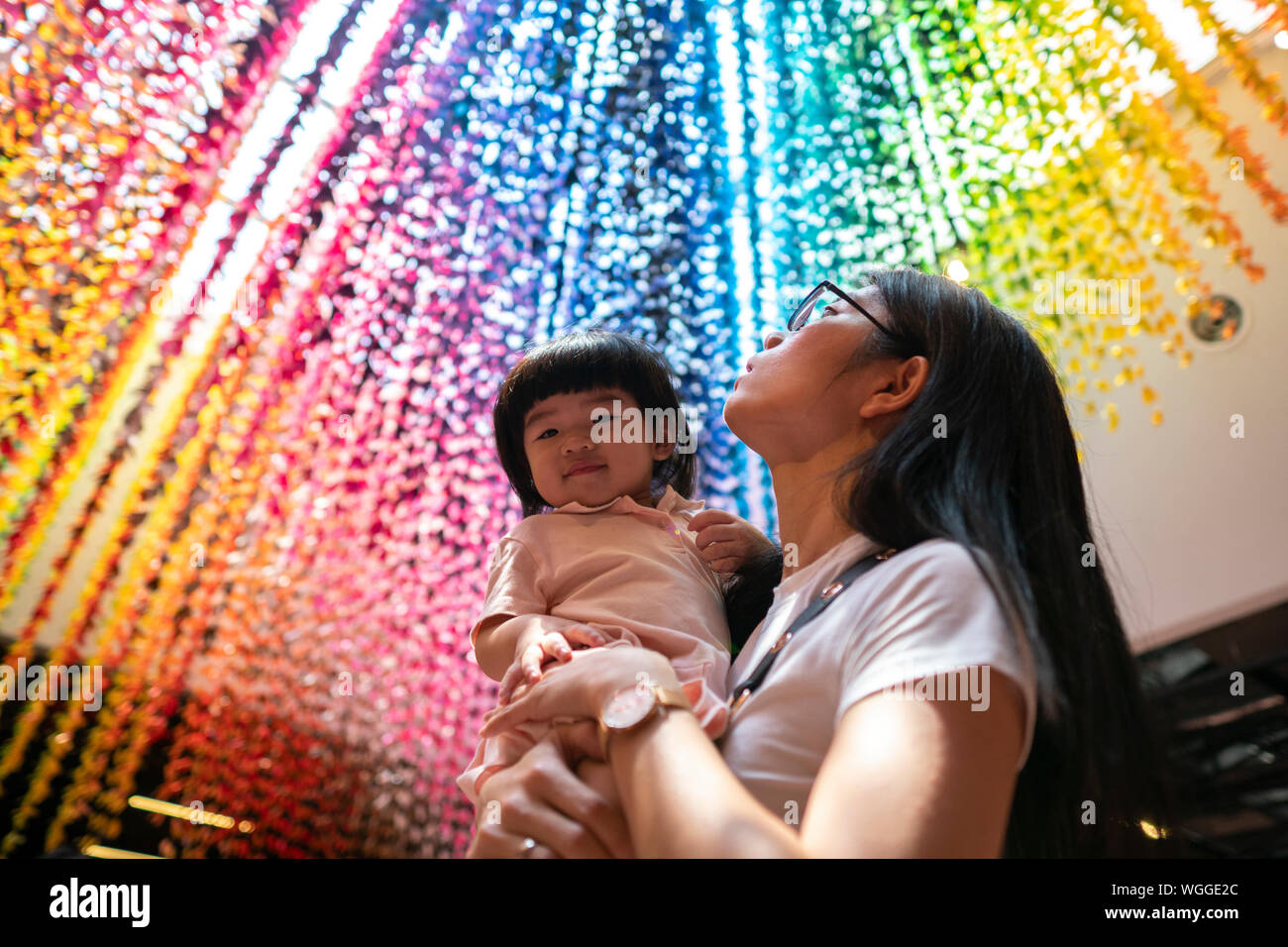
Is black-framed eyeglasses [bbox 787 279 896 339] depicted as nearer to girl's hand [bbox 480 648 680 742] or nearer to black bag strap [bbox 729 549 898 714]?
black bag strap [bbox 729 549 898 714]

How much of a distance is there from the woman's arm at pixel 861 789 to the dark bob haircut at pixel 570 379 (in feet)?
2.09

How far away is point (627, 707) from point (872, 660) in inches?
7.7

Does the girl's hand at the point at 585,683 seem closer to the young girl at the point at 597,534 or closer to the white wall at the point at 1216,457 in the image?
the young girl at the point at 597,534

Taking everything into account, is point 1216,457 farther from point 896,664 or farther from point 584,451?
point 896,664

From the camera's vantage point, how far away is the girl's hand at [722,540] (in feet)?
4.18

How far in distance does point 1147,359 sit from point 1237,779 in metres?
2.08

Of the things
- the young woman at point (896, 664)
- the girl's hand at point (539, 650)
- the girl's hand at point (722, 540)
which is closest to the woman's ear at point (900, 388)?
the young woman at point (896, 664)

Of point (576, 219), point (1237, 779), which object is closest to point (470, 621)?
point (576, 219)

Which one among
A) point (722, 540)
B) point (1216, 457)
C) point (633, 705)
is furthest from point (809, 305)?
point (1216, 457)

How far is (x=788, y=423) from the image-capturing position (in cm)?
113

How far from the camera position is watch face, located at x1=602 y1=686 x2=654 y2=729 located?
0.79m

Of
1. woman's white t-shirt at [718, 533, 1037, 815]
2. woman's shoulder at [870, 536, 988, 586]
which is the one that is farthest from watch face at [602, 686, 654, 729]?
woman's shoulder at [870, 536, 988, 586]

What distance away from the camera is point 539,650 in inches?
39.0
